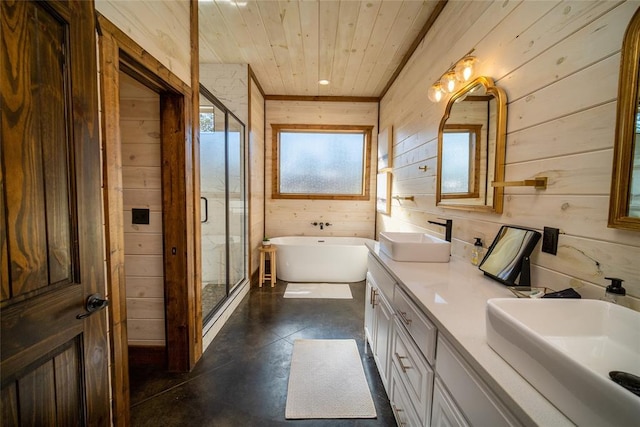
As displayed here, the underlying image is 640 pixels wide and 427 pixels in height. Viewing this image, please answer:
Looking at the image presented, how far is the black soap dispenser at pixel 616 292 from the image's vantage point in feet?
2.66

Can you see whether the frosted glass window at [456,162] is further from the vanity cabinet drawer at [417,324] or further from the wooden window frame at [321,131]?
the wooden window frame at [321,131]

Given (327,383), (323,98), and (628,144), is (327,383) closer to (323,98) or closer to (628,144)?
(628,144)

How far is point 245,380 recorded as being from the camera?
188cm

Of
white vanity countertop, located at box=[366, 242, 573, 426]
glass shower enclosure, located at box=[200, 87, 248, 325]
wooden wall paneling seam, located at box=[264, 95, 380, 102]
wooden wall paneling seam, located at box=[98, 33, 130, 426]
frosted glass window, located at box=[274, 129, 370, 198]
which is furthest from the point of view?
frosted glass window, located at box=[274, 129, 370, 198]

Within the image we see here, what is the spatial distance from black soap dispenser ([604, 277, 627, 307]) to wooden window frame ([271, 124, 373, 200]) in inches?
142

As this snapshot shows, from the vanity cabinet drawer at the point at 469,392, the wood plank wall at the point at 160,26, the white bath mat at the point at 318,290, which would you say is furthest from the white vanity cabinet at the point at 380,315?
the wood plank wall at the point at 160,26

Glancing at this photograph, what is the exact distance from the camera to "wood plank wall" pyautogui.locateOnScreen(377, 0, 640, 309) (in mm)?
885

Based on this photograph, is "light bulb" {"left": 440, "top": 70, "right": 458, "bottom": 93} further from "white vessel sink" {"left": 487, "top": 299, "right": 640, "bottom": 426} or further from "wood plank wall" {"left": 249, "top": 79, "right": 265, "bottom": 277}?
"wood plank wall" {"left": 249, "top": 79, "right": 265, "bottom": 277}

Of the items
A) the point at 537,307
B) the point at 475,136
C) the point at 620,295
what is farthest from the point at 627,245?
the point at 475,136

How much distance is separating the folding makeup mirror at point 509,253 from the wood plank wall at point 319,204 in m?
3.03

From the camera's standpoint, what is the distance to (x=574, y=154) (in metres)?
1.00

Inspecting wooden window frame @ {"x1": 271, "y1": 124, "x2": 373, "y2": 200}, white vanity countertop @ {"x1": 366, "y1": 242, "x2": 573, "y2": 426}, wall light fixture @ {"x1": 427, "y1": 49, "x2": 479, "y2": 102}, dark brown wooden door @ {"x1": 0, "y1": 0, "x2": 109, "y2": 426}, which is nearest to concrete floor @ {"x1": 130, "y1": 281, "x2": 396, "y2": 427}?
dark brown wooden door @ {"x1": 0, "y1": 0, "x2": 109, "y2": 426}

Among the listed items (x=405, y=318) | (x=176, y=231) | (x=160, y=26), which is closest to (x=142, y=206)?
(x=176, y=231)

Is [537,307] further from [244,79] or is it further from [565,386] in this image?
[244,79]
